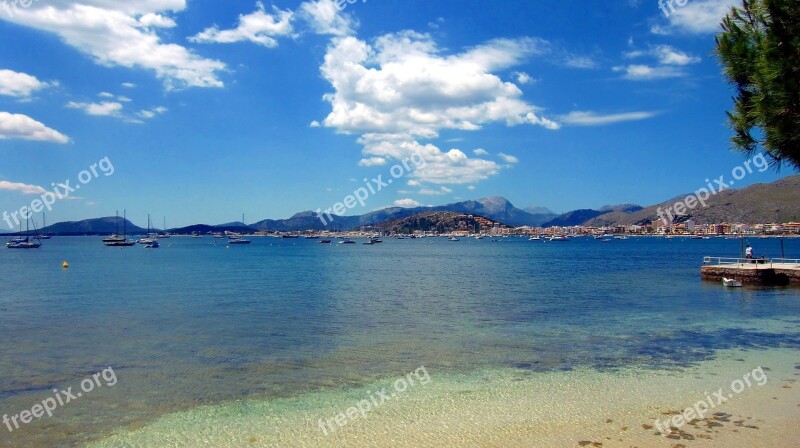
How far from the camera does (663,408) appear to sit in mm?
12055

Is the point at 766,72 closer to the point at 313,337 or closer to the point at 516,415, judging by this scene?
the point at 516,415

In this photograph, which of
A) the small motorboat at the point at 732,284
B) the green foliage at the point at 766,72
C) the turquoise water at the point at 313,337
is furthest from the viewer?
the small motorboat at the point at 732,284

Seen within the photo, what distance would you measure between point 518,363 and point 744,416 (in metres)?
6.64

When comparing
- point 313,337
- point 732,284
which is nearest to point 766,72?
point 313,337

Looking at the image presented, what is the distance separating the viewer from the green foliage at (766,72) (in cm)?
907

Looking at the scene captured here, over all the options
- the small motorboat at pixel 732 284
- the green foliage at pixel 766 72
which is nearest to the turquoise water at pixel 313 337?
the small motorboat at pixel 732 284

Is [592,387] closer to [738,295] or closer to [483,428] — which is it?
[483,428]

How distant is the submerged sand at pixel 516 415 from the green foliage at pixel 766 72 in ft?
19.1

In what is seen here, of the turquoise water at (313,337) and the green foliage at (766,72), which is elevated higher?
the green foliage at (766,72)

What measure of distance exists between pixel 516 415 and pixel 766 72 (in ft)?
28.7

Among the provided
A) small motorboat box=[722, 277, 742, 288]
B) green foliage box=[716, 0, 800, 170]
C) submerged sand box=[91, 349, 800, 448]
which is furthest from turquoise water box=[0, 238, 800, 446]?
green foliage box=[716, 0, 800, 170]

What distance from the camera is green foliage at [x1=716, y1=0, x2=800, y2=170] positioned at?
9070 mm

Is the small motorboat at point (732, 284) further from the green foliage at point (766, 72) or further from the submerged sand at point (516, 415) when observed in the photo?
the green foliage at point (766, 72)

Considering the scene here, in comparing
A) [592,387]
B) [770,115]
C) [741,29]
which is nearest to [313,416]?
[592,387]
